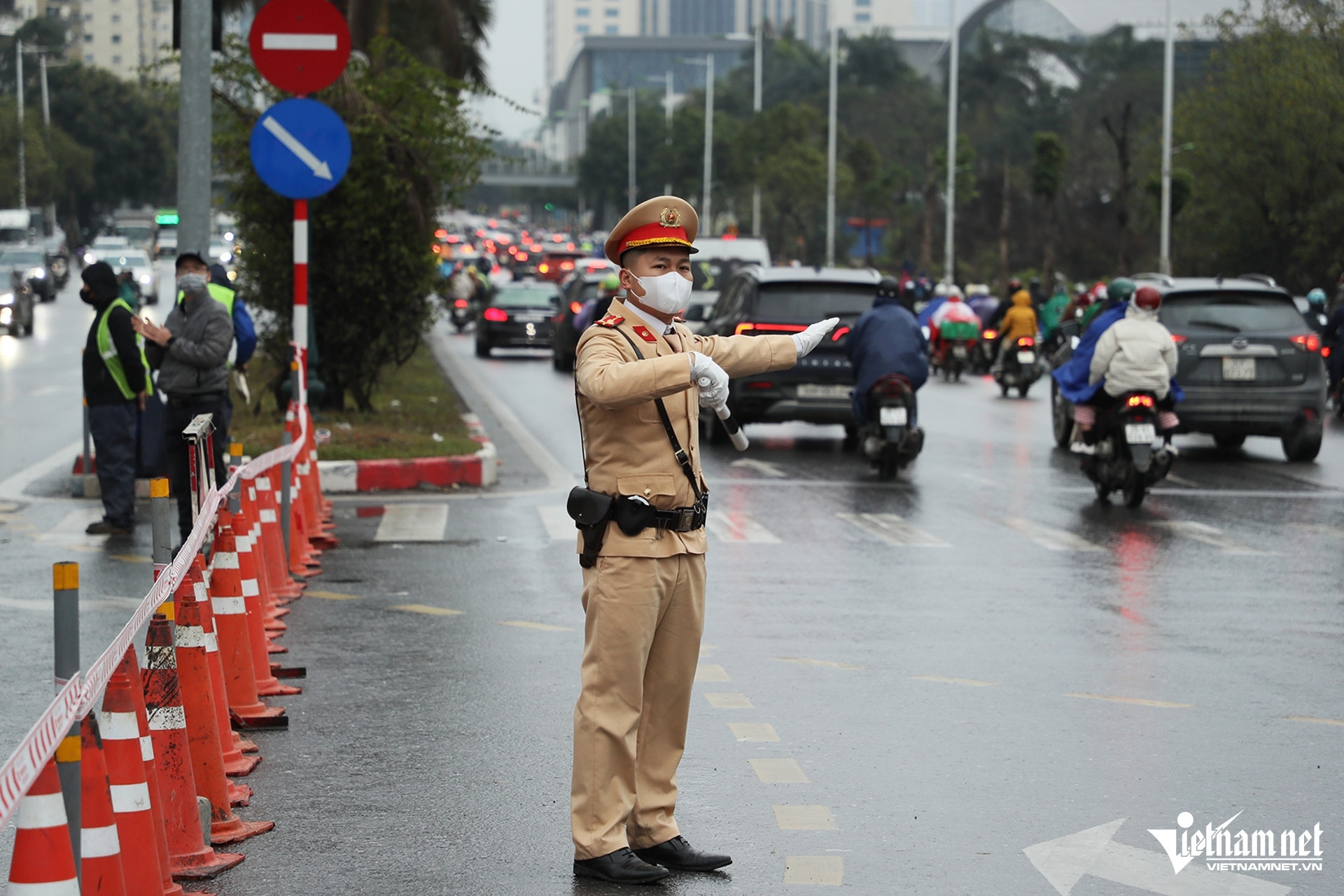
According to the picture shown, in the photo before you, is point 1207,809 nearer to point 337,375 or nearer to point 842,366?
point 842,366

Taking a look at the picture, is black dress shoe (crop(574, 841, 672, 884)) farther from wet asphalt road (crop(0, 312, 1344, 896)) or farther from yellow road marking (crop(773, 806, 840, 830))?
yellow road marking (crop(773, 806, 840, 830))

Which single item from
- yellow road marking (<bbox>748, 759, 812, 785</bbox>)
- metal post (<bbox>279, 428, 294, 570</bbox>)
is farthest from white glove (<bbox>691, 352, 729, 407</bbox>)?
metal post (<bbox>279, 428, 294, 570</bbox>)

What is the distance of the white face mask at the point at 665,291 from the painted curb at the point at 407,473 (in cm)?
938

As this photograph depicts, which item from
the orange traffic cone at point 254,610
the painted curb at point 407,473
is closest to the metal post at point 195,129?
the painted curb at point 407,473

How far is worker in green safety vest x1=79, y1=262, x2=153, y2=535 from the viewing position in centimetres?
1204

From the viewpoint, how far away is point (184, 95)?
13.3 m

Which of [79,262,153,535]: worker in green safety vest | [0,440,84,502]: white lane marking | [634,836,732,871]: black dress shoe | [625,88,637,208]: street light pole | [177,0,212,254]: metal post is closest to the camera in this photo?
[634,836,732,871]: black dress shoe

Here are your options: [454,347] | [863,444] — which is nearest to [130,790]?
[863,444]

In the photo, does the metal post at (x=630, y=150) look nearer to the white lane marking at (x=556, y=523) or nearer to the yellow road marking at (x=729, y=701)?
the white lane marking at (x=556, y=523)

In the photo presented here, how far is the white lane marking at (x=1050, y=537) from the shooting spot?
39.8 feet

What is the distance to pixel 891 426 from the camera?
15656 mm

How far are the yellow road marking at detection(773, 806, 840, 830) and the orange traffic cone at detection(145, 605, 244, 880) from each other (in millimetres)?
1686

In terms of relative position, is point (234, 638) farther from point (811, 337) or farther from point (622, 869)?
point (811, 337)

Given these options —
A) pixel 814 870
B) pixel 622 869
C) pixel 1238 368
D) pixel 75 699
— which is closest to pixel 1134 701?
pixel 814 870
